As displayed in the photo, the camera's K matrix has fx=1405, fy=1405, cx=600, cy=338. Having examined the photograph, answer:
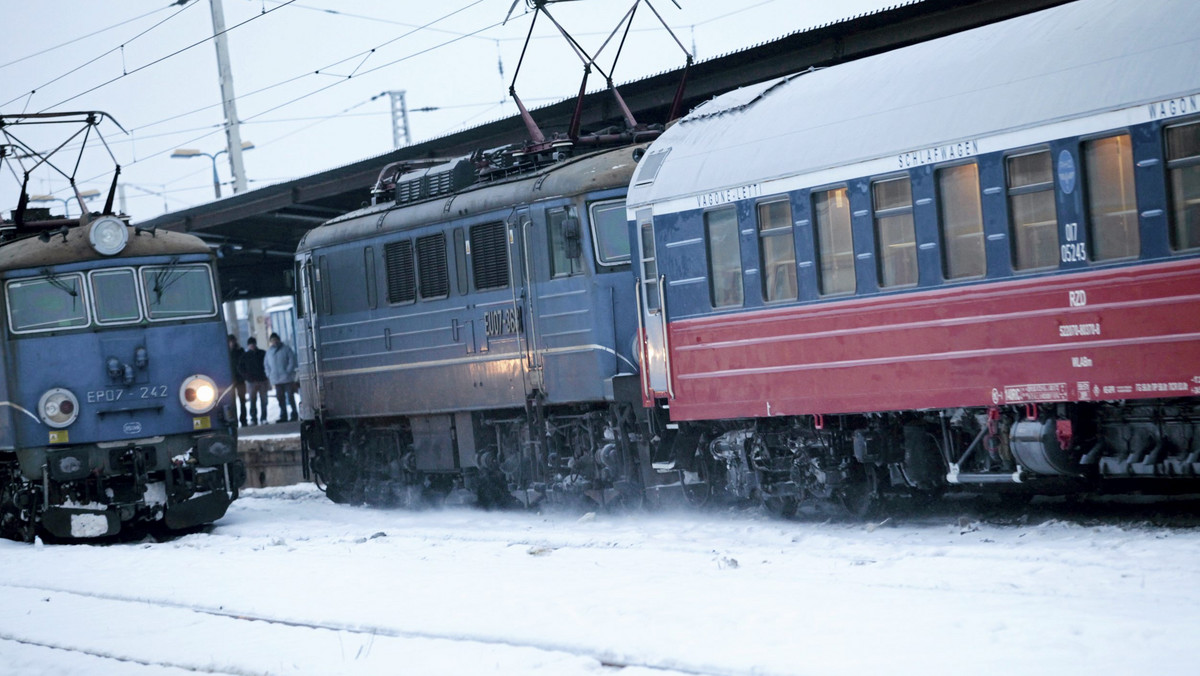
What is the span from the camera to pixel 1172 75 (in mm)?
9742

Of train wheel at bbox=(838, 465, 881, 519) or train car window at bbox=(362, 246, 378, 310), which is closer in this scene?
train wheel at bbox=(838, 465, 881, 519)

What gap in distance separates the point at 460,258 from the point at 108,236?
4.51m

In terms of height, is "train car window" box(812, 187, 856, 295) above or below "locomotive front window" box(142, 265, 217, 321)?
below

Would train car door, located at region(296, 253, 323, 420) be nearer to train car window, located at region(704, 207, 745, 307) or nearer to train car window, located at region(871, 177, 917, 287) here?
train car window, located at region(704, 207, 745, 307)

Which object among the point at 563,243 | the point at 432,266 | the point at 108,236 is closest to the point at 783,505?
the point at 563,243

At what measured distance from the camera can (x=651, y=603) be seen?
8.89m

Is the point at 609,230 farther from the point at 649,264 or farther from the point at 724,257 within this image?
the point at 724,257

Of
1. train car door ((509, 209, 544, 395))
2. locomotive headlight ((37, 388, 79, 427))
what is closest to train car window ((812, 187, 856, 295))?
train car door ((509, 209, 544, 395))

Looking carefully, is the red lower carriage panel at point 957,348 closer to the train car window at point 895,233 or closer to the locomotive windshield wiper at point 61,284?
the train car window at point 895,233

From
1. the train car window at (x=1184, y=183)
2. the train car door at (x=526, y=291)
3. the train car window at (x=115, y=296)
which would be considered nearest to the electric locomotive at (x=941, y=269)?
the train car window at (x=1184, y=183)

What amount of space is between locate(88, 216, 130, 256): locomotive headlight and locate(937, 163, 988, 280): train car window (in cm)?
1078

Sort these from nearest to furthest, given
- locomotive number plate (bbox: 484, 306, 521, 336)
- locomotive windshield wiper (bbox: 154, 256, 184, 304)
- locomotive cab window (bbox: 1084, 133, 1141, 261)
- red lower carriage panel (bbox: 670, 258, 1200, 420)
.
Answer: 1. red lower carriage panel (bbox: 670, 258, 1200, 420)
2. locomotive cab window (bbox: 1084, 133, 1141, 261)
3. locomotive number plate (bbox: 484, 306, 521, 336)
4. locomotive windshield wiper (bbox: 154, 256, 184, 304)

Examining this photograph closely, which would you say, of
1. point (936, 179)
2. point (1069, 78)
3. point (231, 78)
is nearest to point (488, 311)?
point (936, 179)

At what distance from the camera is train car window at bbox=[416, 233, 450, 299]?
17281 mm
